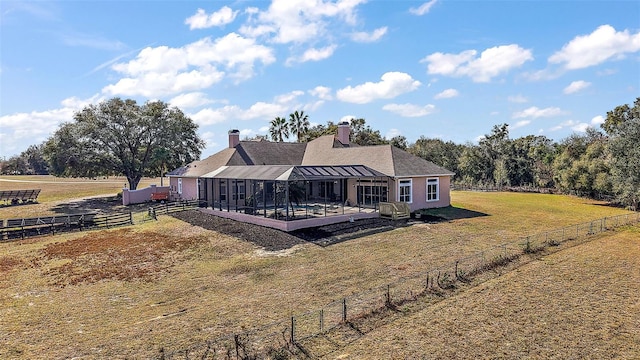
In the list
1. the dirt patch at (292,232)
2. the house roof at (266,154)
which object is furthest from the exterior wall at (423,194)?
the house roof at (266,154)

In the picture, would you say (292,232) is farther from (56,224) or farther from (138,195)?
(138,195)

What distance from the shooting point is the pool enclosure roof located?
2292cm

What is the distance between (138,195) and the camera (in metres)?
37.8

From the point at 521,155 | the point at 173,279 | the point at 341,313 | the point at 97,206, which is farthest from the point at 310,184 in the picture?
the point at 521,155

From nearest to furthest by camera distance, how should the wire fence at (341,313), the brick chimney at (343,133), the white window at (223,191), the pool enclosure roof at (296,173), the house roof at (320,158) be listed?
1. the wire fence at (341,313)
2. the pool enclosure roof at (296,173)
3. the house roof at (320,158)
4. the white window at (223,191)
5. the brick chimney at (343,133)

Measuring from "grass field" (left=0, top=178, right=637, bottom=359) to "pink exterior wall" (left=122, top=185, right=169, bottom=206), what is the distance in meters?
14.2

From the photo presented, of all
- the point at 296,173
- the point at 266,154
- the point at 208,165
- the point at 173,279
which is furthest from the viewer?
the point at 266,154

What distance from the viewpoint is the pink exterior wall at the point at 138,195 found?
36844 millimetres

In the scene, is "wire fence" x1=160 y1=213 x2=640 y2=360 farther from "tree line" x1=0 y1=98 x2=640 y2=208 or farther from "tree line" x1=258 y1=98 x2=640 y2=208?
"tree line" x1=258 y1=98 x2=640 y2=208

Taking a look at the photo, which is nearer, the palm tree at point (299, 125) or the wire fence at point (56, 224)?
the wire fence at point (56, 224)

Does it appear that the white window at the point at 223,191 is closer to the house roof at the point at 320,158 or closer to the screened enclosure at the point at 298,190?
the screened enclosure at the point at 298,190

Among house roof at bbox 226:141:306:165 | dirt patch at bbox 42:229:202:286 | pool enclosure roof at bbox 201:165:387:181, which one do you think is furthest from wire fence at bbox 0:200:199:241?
house roof at bbox 226:141:306:165

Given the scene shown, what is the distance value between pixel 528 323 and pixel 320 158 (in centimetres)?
2737

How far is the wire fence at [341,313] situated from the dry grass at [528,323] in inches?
35.4
